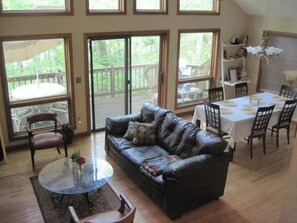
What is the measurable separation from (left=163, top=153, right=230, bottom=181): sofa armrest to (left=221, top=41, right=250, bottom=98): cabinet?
13.5 ft

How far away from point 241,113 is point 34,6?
434cm

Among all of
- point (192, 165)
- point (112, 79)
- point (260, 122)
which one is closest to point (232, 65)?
point (260, 122)

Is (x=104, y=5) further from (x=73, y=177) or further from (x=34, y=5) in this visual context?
(x=73, y=177)

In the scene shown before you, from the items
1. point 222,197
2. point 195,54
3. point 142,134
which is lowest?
point 222,197

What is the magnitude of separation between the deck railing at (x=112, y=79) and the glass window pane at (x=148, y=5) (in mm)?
1300

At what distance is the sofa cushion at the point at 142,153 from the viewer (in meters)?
4.88

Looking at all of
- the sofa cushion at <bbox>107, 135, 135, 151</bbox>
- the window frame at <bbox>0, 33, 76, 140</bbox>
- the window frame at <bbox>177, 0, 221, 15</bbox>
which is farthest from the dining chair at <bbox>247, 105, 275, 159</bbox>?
the window frame at <bbox>0, 33, 76, 140</bbox>

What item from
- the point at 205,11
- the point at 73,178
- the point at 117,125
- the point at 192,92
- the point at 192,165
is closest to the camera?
the point at 192,165

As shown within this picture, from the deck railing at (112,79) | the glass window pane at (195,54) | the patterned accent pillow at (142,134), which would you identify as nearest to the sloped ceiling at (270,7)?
the glass window pane at (195,54)

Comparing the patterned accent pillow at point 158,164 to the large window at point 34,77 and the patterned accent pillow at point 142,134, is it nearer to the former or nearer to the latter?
the patterned accent pillow at point 142,134

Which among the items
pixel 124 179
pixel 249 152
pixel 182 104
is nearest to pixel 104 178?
pixel 124 179

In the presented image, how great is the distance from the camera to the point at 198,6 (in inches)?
294

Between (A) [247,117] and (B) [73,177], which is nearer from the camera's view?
(B) [73,177]

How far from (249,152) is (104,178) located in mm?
3213
